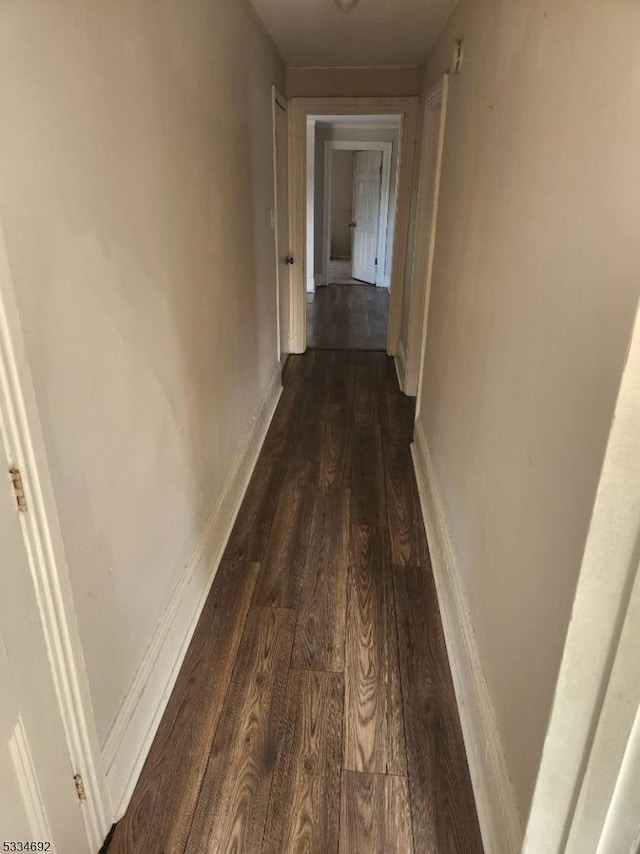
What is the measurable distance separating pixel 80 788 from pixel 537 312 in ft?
4.76

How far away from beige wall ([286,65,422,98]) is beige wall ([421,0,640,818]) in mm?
2303

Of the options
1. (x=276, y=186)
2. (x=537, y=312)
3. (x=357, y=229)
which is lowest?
(x=357, y=229)

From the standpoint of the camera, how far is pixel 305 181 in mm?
4582

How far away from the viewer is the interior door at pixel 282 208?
3966 mm

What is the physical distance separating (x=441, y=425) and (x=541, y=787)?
5.41 ft

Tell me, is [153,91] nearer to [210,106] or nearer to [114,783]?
[210,106]

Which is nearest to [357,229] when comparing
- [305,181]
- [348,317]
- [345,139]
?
[345,139]

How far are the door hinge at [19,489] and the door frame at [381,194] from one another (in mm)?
8120

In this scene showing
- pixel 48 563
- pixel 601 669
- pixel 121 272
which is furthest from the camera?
pixel 121 272

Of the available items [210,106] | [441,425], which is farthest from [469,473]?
[210,106]

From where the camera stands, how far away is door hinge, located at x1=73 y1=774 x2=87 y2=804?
1222mm

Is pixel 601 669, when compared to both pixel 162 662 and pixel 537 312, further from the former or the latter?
pixel 162 662

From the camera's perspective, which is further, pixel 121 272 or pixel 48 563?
pixel 121 272

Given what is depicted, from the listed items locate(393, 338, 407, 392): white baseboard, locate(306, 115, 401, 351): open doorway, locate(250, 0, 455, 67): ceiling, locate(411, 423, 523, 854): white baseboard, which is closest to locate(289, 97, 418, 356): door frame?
locate(393, 338, 407, 392): white baseboard
